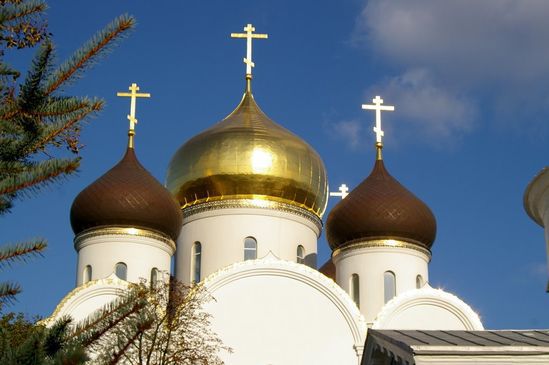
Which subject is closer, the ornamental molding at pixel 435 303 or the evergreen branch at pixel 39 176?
the evergreen branch at pixel 39 176

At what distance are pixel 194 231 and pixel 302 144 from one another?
3813 mm

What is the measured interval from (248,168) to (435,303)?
584cm

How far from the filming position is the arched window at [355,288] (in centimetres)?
2245

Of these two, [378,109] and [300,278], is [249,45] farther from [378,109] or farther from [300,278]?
[300,278]

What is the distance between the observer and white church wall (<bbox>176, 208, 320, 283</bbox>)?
76.2 feet

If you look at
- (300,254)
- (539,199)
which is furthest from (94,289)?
(539,199)

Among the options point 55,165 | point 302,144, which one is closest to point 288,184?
point 302,144

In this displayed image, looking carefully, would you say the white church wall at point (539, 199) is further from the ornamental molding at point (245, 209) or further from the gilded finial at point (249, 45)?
the gilded finial at point (249, 45)

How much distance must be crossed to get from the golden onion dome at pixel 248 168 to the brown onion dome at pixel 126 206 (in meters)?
1.84

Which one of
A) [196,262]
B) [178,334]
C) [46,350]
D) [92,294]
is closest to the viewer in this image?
[46,350]

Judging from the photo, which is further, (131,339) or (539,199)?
(539,199)

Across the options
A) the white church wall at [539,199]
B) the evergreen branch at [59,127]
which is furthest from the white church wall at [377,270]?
the evergreen branch at [59,127]

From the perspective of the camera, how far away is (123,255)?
69.7 feet

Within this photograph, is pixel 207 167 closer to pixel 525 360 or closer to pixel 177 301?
pixel 177 301
